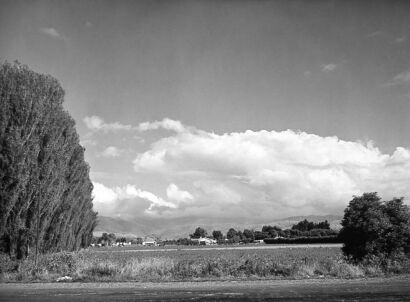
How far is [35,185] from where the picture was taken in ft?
81.5

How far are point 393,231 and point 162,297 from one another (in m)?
14.2

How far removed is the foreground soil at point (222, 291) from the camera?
14289 millimetres

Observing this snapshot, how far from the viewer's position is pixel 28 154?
24.4 meters

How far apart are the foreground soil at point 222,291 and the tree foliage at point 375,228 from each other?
8.70ft

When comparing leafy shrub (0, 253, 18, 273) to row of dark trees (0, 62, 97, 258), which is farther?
row of dark trees (0, 62, 97, 258)

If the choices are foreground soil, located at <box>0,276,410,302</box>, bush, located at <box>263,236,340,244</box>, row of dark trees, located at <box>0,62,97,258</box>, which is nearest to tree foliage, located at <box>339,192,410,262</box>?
foreground soil, located at <box>0,276,410,302</box>

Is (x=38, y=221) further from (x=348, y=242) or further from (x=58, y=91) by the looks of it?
(x=348, y=242)

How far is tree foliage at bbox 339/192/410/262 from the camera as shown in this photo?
22375 mm

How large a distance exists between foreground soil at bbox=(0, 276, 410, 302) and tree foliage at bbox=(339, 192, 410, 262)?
2.65 metres

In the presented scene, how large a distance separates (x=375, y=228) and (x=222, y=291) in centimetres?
1050

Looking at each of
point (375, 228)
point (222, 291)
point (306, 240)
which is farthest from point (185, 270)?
point (306, 240)

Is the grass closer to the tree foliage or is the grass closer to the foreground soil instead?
the tree foliage

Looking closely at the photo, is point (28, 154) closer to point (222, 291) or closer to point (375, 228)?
point (222, 291)

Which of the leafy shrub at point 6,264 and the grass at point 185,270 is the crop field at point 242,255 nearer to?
the grass at point 185,270
